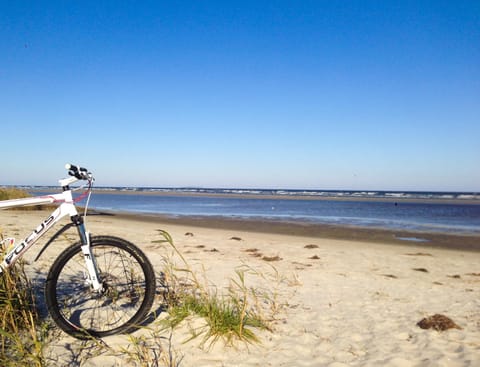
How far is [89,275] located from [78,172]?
108 cm

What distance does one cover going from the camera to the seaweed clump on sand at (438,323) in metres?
4.10

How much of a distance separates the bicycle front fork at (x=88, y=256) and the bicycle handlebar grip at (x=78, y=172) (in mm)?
446

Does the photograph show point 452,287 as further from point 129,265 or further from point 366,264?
point 129,265

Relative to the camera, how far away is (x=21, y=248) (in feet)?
11.1

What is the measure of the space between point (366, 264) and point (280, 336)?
508cm

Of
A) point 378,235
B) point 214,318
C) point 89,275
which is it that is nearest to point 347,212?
point 378,235

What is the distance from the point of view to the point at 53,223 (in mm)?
3430

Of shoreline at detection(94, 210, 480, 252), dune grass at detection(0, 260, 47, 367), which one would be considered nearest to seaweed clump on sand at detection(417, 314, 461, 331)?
dune grass at detection(0, 260, 47, 367)

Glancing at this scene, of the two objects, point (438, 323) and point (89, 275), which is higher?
point (89, 275)

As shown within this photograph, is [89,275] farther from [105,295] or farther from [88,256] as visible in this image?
[105,295]

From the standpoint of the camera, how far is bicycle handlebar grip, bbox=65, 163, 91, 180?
137 inches

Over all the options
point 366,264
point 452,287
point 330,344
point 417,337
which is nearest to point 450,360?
point 417,337

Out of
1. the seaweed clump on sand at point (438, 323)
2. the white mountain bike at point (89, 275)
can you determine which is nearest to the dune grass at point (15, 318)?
the white mountain bike at point (89, 275)

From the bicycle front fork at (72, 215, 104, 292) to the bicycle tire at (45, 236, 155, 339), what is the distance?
5cm
